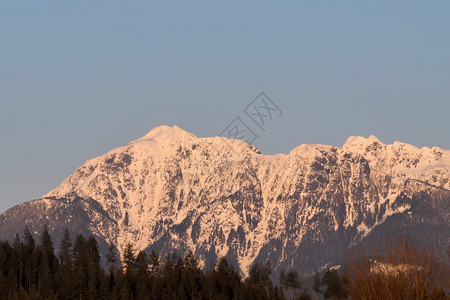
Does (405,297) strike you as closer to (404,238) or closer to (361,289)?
(361,289)

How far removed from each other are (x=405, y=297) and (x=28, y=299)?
129 metres

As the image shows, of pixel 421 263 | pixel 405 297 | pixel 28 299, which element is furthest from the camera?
pixel 28 299

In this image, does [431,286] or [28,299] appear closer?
[431,286]

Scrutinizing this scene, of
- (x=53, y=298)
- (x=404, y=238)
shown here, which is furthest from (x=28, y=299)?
(x=404, y=238)

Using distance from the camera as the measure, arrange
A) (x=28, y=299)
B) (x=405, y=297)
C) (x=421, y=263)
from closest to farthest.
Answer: (x=405, y=297) < (x=421, y=263) < (x=28, y=299)

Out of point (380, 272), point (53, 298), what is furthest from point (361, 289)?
point (53, 298)

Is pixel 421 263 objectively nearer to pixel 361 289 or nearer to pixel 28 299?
pixel 361 289

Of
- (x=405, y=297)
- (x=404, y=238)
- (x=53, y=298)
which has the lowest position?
(x=405, y=297)

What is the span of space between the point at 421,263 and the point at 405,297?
5795mm

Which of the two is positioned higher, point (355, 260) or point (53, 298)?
point (53, 298)

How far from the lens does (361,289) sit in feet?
227

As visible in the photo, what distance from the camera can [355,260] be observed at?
7106 centimetres

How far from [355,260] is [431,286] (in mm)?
6044

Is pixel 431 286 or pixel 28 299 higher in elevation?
pixel 28 299
